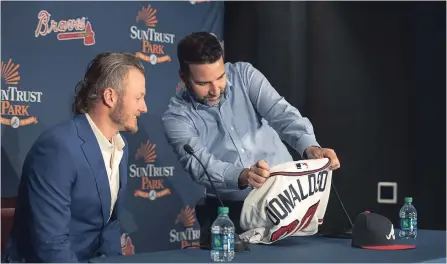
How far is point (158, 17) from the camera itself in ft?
15.9

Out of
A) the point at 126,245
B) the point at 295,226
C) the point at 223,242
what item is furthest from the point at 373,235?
the point at 126,245

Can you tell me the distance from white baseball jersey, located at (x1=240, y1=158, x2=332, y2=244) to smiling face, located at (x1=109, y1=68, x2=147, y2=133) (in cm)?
51

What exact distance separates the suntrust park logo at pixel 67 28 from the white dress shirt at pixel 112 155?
56.9 inches

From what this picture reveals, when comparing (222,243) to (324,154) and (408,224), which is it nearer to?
(324,154)

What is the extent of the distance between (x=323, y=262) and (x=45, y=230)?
893 millimetres

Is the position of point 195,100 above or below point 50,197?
above

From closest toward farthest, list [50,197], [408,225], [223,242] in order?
1. [223,242]
2. [50,197]
3. [408,225]

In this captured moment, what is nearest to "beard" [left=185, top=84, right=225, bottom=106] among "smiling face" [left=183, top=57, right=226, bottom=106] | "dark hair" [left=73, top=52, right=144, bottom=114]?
"smiling face" [left=183, top=57, right=226, bottom=106]

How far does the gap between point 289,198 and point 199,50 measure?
75 centimetres

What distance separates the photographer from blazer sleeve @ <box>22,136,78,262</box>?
2.58m

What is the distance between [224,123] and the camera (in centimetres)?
337

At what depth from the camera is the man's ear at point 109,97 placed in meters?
2.85

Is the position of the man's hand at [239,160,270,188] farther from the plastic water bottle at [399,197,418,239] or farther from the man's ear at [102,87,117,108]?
the plastic water bottle at [399,197,418,239]

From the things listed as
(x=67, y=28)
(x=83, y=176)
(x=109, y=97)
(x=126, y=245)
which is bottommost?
(x=126, y=245)
